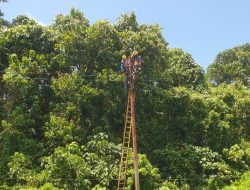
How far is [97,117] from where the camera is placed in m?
16.5

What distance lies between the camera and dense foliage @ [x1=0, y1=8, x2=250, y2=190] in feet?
47.0

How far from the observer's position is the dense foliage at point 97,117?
14.3m

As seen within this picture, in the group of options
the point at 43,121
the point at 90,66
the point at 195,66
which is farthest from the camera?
the point at 195,66

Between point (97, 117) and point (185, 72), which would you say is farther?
point (185, 72)

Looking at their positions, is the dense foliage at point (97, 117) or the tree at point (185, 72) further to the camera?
the tree at point (185, 72)

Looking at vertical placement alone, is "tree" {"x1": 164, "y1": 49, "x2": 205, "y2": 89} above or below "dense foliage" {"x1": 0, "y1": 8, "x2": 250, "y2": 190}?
above

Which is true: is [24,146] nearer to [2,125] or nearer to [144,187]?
[2,125]

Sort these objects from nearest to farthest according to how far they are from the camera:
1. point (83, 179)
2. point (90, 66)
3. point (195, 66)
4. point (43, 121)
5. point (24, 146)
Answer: point (83, 179), point (24, 146), point (43, 121), point (90, 66), point (195, 66)

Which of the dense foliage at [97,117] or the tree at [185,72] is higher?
the tree at [185,72]

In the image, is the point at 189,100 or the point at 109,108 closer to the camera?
the point at 109,108

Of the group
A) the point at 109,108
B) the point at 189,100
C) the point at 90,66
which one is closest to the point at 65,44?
the point at 90,66

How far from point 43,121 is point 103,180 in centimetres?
396

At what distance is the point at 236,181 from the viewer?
52.0 ft

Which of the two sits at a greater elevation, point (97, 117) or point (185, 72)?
point (185, 72)
